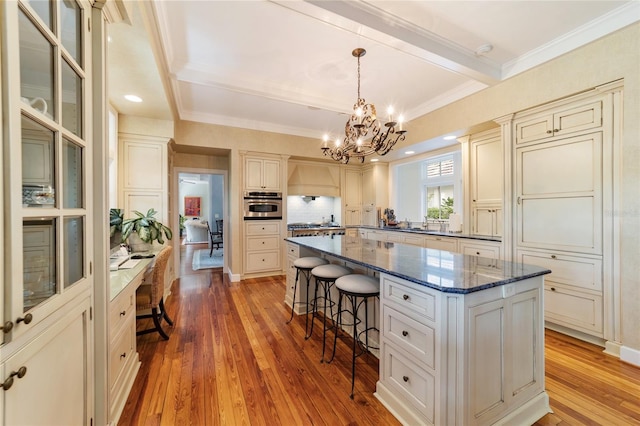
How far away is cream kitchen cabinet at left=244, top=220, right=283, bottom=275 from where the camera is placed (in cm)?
488

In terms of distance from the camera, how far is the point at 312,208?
20.4 feet

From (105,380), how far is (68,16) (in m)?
1.74

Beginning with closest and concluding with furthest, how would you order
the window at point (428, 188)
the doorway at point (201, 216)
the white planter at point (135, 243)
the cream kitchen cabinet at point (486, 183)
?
the white planter at point (135, 243) < the cream kitchen cabinet at point (486, 183) < the window at point (428, 188) < the doorway at point (201, 216)

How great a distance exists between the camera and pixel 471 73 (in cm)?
287

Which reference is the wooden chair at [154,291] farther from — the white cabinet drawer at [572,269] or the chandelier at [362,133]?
the white cabinet drawer at [572,269]

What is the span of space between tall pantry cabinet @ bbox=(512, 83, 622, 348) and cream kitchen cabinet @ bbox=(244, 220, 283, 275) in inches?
150

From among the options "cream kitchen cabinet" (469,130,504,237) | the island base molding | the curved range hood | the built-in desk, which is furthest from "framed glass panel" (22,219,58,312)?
the curved range hood

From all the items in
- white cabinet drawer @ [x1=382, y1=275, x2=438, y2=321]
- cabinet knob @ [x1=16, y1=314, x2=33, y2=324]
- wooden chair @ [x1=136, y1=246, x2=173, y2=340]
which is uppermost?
cabinet knob @ [x1=16, y1=314, x2=33, y2=324]

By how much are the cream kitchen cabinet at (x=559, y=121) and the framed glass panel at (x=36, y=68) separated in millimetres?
3878

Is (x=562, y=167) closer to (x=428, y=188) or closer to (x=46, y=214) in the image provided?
(x=428, y=188)

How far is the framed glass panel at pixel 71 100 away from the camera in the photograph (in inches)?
42.9

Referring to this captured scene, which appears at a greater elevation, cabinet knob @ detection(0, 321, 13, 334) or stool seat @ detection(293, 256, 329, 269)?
cabinet knob @ detection(0, 321, 13, 334)

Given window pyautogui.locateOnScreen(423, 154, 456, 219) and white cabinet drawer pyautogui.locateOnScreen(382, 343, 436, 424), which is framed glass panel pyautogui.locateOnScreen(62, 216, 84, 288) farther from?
window pyautogui.locateOnScreen(423, 154, 456, 219)

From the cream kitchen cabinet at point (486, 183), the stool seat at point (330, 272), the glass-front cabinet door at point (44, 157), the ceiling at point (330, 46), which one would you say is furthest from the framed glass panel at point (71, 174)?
the cream kitchen cabinet at point (486, 183)
